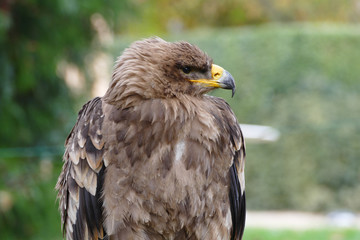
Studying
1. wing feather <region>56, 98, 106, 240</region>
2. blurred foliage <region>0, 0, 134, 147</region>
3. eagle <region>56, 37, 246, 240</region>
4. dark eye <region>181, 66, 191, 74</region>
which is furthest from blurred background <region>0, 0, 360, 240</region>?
dark eye <region>181, 66, 191, 74</region>

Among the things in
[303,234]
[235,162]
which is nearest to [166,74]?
[235,162]

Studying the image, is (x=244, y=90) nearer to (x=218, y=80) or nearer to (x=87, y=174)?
(x=218, y=80)

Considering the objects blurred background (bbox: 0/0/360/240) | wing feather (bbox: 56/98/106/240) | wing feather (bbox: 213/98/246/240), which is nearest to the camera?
wing feather (bbox: 56/98/106/240)

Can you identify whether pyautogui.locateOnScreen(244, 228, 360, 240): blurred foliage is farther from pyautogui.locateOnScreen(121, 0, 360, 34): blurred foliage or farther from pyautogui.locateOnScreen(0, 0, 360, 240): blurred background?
pyautogui.locateOnScreen(121, 0, 360, 34): blurred foliage

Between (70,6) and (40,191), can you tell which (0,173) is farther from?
(70,6)

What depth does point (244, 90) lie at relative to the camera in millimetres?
13805

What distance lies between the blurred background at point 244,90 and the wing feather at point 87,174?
129 inches

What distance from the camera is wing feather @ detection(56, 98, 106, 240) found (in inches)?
137

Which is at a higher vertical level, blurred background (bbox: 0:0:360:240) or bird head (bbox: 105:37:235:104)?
bird head (bbox: 105:37:235:104)

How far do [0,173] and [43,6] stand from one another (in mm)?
1974

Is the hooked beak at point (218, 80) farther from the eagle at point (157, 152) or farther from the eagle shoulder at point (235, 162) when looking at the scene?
the eagle shoulder at point (235, 162)

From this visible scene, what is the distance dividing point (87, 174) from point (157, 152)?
0.46m

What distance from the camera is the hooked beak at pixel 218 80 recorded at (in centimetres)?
351

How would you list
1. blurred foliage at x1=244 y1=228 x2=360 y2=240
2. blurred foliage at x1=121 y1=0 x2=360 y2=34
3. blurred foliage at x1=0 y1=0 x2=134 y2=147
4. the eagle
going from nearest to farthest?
the eagle < blurred foliage at x1=0 y1=0 x2=134 y2=147 < blurred foliage at x1=244 y1=228 x2=360 y2=240 < blurred foliage at x1=121 y1=0 x2=360 y2=34
